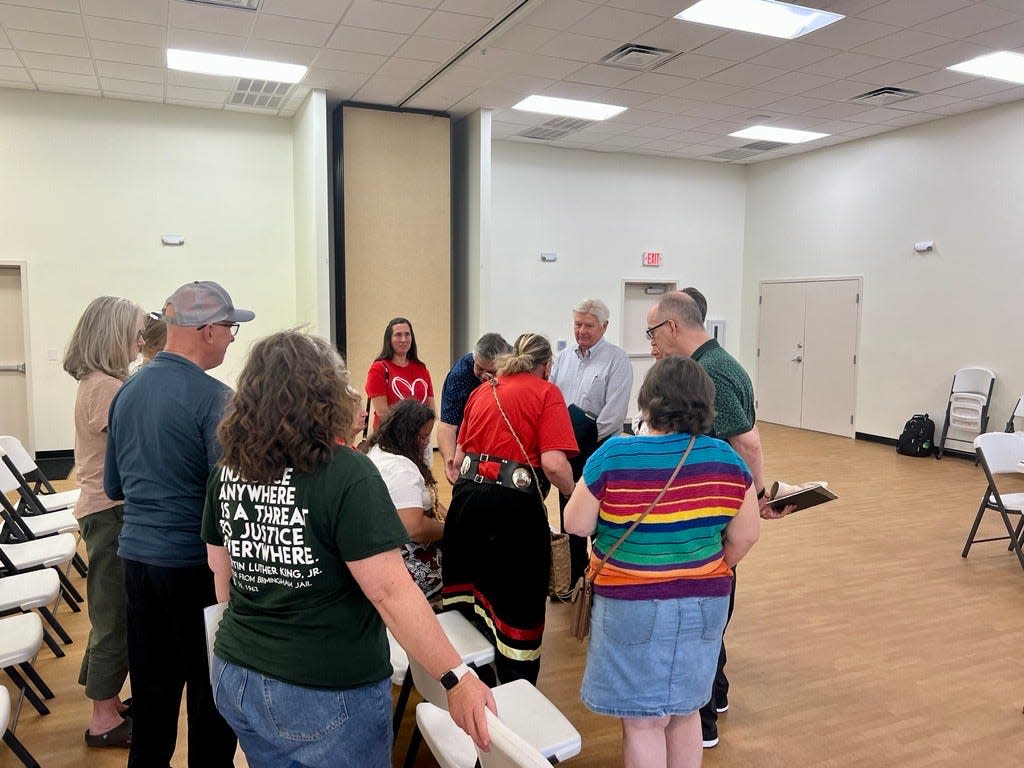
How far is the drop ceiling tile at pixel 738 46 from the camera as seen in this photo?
18.3ft

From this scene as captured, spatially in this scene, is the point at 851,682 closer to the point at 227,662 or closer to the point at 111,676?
the point at 227,662

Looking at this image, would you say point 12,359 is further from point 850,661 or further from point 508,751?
point 508,751

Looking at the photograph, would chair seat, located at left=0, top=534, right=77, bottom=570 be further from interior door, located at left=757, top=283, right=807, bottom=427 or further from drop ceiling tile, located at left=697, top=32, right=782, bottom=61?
interior door, located at left=757, top=283, right=807, bottom=427

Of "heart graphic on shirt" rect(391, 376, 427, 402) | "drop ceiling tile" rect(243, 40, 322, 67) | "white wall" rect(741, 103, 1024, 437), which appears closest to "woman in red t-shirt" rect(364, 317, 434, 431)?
"heart graphic on shirt" rect(391, 376, 427, 402)

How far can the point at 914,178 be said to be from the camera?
852cm

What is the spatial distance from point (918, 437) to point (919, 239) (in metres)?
2.31

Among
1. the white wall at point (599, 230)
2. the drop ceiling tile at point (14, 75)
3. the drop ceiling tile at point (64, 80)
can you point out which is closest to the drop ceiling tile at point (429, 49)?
the drop ceiling tile at point (64, 80)

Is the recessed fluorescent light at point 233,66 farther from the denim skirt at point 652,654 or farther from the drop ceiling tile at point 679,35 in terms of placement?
the denim skirt at point 652,654

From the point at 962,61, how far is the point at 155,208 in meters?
7.64

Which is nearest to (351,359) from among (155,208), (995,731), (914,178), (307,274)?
(307,274)

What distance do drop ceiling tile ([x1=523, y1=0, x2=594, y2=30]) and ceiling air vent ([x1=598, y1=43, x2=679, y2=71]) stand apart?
2.31 feet

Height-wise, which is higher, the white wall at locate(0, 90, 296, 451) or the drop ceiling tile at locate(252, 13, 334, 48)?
the drop ceiling tile at locate(252, 13, 334, 48)

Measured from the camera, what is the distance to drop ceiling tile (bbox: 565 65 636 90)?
640cm

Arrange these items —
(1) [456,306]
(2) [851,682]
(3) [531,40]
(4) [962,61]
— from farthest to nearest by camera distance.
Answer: (1) [456,306]
(4) [962,61]
(3) [531,40]
(2) [851,682]
